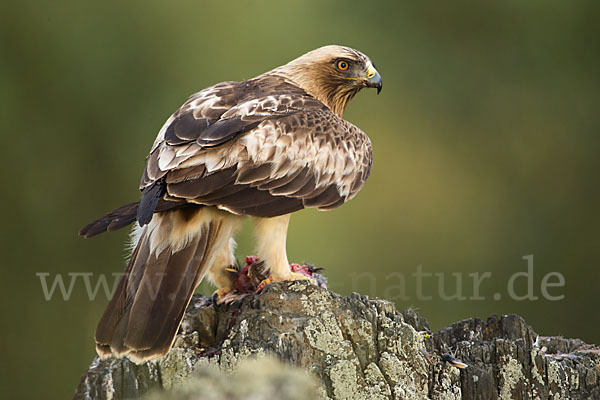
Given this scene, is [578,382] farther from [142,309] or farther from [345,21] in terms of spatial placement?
[345,21]

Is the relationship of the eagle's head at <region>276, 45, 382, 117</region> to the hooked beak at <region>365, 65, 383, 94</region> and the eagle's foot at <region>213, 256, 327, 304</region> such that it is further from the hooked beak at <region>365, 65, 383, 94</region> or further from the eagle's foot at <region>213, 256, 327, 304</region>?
the eagle's foot at <region>213, 256, 327, 304</region>

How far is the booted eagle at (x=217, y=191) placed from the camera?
4.02 m

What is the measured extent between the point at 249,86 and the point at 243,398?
3.88 meters

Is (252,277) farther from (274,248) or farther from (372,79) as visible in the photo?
(372,79)

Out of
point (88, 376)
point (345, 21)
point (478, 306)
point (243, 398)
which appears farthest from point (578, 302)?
point (243, 398)

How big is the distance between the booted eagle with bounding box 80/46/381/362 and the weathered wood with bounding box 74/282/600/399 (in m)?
0.21

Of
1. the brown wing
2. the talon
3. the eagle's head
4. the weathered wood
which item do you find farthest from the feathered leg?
the eagle's head

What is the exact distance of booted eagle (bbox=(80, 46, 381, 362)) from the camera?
4.02 meters

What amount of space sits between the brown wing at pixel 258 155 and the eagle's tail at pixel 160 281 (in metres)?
0.18

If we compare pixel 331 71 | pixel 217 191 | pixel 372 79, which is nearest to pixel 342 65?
pixel 331 71

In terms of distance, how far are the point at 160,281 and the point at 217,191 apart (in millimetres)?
569

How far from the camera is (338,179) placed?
16.7 feet

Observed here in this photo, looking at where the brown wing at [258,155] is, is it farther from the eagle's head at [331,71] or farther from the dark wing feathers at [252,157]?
the eagle's head at [331,71]

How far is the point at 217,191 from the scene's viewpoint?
14.4 ft
